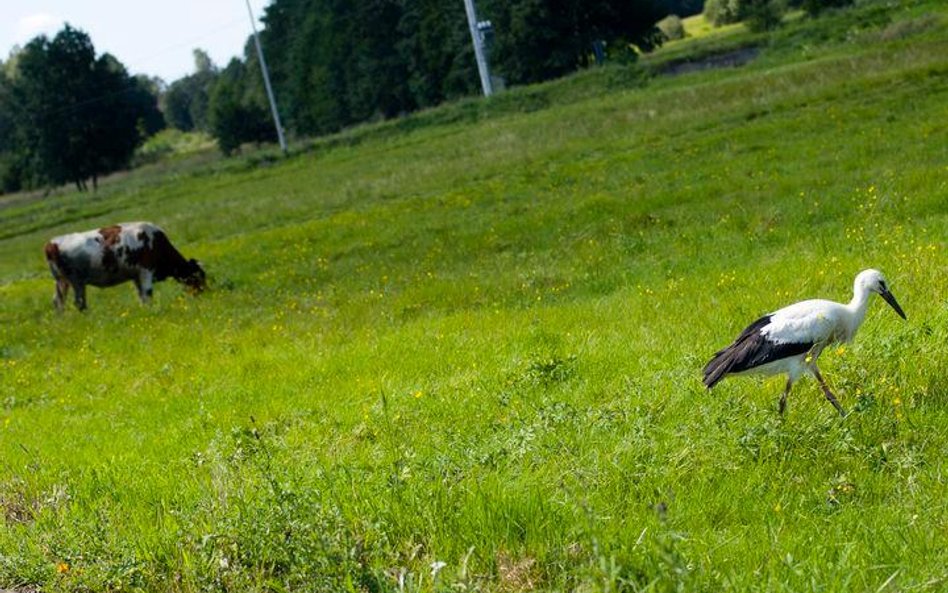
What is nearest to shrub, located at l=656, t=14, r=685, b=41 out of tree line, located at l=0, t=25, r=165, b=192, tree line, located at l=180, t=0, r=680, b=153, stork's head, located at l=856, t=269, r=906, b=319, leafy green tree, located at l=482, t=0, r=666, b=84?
tree line, located at l=180, t=0, r=680, b=153

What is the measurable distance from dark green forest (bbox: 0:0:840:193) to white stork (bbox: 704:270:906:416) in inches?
2680

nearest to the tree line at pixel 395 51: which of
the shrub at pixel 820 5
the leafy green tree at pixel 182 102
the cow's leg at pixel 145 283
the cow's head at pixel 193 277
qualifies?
the shrub at pixel 820 5

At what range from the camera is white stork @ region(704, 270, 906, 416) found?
663 centimetres

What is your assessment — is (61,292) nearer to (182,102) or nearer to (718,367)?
(718,367)

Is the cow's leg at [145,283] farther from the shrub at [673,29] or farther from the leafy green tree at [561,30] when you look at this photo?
the shrub at [673,29]

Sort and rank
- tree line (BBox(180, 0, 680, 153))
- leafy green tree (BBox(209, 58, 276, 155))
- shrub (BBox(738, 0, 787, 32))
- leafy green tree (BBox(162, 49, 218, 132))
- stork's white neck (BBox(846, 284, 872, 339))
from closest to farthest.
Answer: stork's white neck (BBox(846, 284, 872, 339))
shrub (BBox(738, 0, 787, 32))
tree line (BBox(180, 0, 680, 153))
leafy green tree (BBox(209, 58, 276, 155))
leafy green tree (BBox(162, 49, 218, 132))

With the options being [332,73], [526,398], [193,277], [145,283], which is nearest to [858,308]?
[526,398]

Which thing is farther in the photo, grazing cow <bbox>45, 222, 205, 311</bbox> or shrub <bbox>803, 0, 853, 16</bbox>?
shrub <bbox>803, 0, 853, 16</bbox>

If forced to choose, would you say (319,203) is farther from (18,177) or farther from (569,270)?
(18,177)

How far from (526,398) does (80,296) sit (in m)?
16.8

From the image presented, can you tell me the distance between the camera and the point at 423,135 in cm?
5056

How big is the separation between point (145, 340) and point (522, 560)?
12503mm

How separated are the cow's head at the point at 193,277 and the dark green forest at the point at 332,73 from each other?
5668 cm

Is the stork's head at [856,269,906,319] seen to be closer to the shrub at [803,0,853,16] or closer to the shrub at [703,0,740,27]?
the shrub at [803,0,853,16]
